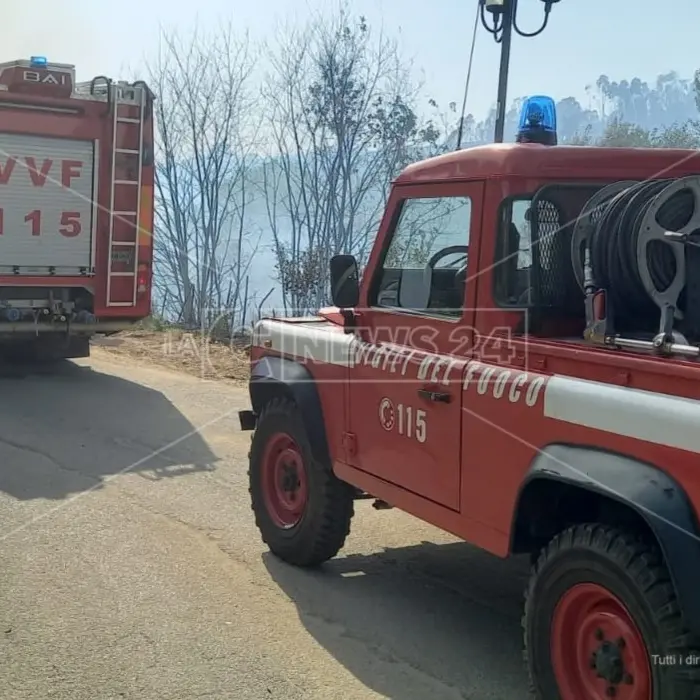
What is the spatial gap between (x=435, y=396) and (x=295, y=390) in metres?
1.30

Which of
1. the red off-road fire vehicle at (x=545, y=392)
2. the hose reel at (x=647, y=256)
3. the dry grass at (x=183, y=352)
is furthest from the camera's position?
the dry grass at (x=183, y=352)

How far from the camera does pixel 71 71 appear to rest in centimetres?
1070

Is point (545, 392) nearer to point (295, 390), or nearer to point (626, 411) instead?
point (626, 411)

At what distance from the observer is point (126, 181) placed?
10945mm

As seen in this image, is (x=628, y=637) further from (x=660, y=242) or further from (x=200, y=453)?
(x=200, y=453)

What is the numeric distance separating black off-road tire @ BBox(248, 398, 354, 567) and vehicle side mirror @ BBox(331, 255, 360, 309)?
828 mm

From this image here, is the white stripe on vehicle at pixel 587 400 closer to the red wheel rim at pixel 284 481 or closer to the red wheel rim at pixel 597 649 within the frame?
the red wheel rim at pixel 597 649

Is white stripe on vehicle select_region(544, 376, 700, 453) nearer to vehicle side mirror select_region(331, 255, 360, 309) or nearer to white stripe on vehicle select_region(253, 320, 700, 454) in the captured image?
white stripe on vehicle select_region(253, 320, 700, 454)

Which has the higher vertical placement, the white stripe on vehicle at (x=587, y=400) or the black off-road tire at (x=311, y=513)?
the white stripe on vehicle at (x=587, y=400)

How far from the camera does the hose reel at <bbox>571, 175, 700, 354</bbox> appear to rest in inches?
133

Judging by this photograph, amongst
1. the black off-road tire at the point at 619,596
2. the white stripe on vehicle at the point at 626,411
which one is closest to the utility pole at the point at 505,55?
the white stripe on vehicle at the point at 626,411

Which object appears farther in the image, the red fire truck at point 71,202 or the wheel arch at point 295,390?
the red fire truck at point 71,202

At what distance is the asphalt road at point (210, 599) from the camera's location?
3969mm

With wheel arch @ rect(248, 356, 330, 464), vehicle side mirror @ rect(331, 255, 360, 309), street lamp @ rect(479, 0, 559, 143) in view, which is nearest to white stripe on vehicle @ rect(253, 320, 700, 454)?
vehicle side mirror @ rect(331, 255, 360, 309)
